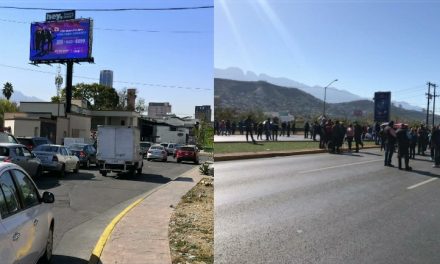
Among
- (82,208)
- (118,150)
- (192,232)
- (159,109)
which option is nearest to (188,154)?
(118,150)

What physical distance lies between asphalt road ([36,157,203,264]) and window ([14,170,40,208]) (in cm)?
126

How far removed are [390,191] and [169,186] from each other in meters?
8.99

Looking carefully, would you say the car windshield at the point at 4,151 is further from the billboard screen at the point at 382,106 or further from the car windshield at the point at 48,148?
the billboard screen at the point at 382,106

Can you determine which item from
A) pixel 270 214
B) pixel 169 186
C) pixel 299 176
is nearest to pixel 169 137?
pixel 169 186

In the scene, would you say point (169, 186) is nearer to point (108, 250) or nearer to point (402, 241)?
point (108, 250)

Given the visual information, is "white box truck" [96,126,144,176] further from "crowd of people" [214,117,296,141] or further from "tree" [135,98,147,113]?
"tree" [135,98,147,113]

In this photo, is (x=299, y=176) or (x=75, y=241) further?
(x=299, y=176)

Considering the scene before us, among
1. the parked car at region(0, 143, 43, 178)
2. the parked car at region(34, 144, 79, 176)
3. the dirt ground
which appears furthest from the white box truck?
the dirt ground

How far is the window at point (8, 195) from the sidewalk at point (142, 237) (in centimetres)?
177

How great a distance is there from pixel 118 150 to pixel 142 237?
1752cm

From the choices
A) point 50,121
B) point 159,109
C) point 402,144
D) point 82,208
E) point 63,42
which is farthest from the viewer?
point 159,109

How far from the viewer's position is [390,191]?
11078 millimetres

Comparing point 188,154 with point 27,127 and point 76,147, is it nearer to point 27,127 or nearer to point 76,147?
point 76,147

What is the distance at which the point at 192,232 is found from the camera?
8.58 metres
